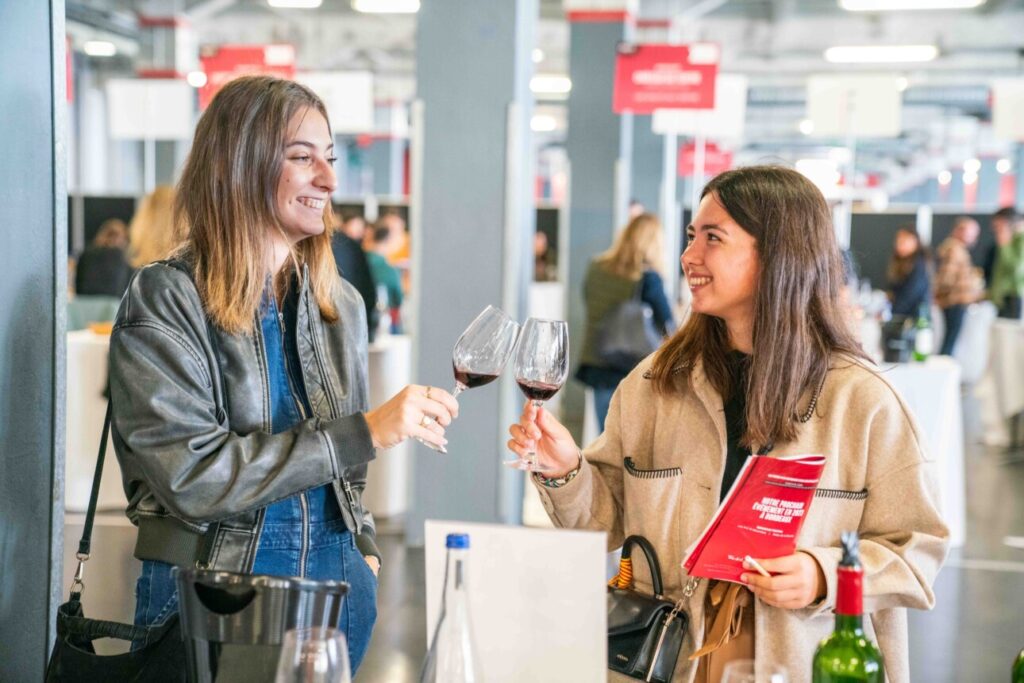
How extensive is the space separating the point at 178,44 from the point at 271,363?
12.9 metres

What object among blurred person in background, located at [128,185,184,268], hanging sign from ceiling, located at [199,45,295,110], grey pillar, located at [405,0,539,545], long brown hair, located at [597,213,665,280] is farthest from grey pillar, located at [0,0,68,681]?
hanging sign from ceiling, located at [199,45,295,110]

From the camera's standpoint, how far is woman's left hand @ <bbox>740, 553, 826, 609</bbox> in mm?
1614

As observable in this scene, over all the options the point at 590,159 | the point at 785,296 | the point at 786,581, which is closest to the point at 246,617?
the point at 786,581

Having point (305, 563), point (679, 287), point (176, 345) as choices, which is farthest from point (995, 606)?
point (679, 287)

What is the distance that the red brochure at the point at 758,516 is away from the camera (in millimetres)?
1525

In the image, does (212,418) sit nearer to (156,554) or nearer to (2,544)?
(156,554)

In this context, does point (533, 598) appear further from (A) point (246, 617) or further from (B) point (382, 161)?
(B) point (382, 161)

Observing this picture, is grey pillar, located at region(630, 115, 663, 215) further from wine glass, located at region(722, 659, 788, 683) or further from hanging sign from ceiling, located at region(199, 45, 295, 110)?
wine glass, located at region(722, 659, 788, 683)

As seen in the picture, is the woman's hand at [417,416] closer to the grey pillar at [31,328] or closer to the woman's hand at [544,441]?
the woman's hand at [544,441]

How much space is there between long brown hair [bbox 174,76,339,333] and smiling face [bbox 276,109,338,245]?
0.01 m

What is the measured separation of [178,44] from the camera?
13664 mm

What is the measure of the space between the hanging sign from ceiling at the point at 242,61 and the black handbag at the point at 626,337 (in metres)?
4.28

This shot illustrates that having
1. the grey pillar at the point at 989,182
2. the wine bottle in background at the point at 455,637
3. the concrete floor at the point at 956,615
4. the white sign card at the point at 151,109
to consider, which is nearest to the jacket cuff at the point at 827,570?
the wine bottle in background at the point at 455,637

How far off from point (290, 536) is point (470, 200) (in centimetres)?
361
